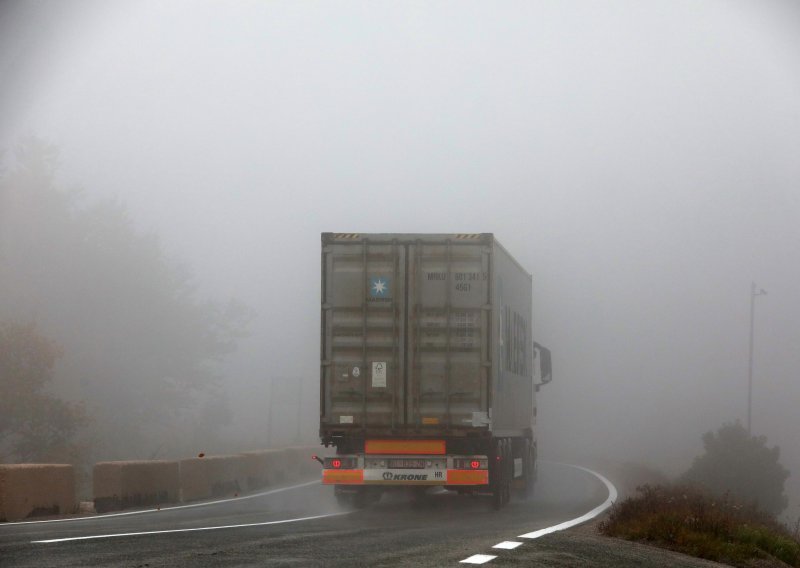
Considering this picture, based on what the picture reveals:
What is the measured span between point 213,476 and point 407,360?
7049mm

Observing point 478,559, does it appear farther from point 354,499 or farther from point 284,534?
point 354,499

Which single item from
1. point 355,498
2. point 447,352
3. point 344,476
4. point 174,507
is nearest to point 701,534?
point 447,352

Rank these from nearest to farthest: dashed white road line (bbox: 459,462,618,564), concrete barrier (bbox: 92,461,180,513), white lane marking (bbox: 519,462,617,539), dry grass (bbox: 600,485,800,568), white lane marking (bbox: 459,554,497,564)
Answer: white lane marking (bbox: 459,554,497,564)
dashed white road line (bbox: 459,462,618,564)
dry grass (bbox: 600,485,800,568)
white lane marking (bbox: 519,462,617,539)
concrete barrier (bbox: 92,461,180,513)

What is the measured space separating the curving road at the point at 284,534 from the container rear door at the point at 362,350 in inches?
58.0

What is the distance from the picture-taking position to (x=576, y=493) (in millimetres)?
26750

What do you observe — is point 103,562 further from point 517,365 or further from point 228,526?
point 517,365

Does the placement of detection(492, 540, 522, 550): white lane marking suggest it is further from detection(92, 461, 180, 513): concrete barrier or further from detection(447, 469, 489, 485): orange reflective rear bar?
detection(92, 461, 180, 513): concrete barrier

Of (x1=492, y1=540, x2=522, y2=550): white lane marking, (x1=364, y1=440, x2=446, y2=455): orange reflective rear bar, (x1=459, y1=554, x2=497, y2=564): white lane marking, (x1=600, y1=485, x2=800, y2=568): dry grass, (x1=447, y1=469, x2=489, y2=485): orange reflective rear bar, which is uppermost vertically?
(x1=364, y1=440, x2=446, y2=455): orange reflective rear bar

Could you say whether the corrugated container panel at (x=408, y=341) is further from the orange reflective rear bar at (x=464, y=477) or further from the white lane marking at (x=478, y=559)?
the white lane marking at (x=478, y=559)

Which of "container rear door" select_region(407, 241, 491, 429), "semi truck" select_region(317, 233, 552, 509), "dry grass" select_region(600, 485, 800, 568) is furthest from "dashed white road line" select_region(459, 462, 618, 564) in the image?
"container rear door" select_region(407, 241, 491, 429)

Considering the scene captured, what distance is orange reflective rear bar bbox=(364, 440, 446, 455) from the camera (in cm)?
1809

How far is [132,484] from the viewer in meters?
19.7

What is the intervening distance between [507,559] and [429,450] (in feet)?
26.4

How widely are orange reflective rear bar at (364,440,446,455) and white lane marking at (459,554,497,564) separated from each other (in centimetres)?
777
